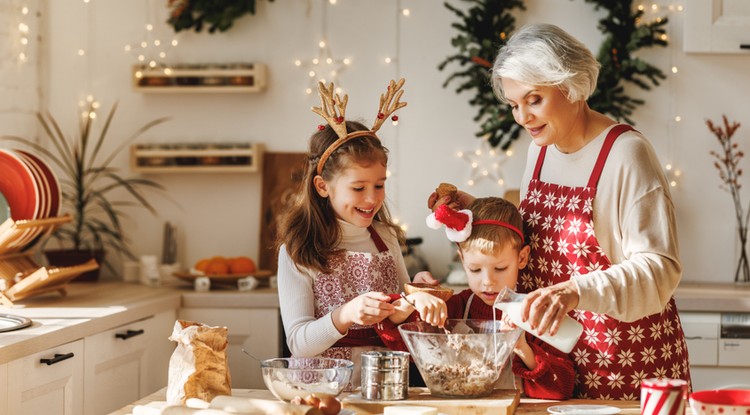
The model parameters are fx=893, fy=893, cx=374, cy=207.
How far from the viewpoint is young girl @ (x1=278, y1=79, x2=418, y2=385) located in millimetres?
2057

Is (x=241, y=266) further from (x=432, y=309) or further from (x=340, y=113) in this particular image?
(x=432, y=309)

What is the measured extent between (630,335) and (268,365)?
0.77 meters

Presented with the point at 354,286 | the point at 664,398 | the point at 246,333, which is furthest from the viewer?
the point at 246,333

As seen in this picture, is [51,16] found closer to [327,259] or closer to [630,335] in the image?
[327,259]

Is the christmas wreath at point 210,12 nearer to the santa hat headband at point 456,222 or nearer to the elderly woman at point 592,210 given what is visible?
the elderly woman at point 592,210

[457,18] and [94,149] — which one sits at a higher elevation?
[457,18]

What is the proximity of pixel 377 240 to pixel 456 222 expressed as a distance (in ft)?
1.28

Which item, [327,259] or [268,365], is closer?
[268,365]

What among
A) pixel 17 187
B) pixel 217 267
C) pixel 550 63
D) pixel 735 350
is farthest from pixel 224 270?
pixel 550 63

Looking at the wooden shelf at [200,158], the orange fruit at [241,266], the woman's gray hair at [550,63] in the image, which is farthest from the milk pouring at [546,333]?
the wooden shelf at [200,158]

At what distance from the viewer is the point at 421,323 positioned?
5.79ft

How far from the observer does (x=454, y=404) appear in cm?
164

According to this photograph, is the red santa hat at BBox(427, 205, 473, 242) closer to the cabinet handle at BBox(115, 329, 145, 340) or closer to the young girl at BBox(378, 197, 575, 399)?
the young girl at BBox(378, 197, 575, 399)

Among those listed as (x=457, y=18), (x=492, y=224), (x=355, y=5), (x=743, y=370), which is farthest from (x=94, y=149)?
(x=743, y=370)
